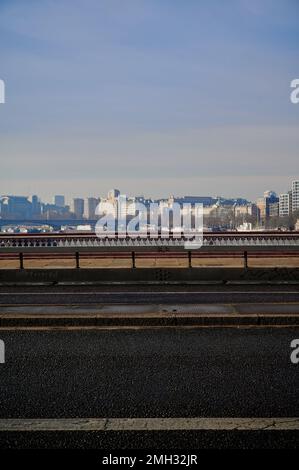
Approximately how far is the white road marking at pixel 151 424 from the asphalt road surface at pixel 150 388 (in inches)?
0.4

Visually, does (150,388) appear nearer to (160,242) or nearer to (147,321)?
(147,321)

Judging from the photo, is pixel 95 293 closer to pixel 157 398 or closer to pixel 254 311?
pixel 254 311

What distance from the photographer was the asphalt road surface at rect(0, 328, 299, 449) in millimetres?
4227

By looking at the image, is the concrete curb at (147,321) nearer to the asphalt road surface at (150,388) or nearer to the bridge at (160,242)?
the asphalt road surface at (150,388)

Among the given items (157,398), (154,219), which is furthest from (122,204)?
(157,398)

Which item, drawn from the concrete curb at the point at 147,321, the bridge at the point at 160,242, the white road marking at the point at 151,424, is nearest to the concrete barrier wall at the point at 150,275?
the bridge at the point at 160,242

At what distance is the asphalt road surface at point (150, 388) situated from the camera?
4227 millimetres

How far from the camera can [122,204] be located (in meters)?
195

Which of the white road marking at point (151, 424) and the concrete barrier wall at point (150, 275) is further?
the concrete barrier wall at point (150, 275)

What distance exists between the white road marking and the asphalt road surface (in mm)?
10

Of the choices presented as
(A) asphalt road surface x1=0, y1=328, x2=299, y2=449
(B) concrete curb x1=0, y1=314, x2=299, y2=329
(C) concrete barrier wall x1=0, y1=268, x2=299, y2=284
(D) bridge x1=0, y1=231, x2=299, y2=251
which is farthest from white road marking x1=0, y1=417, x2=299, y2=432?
(D) bridge x1=0, y1=231, x2=299, y2=251

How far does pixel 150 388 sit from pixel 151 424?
37.2 inches

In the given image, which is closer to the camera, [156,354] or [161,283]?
[156,354]
